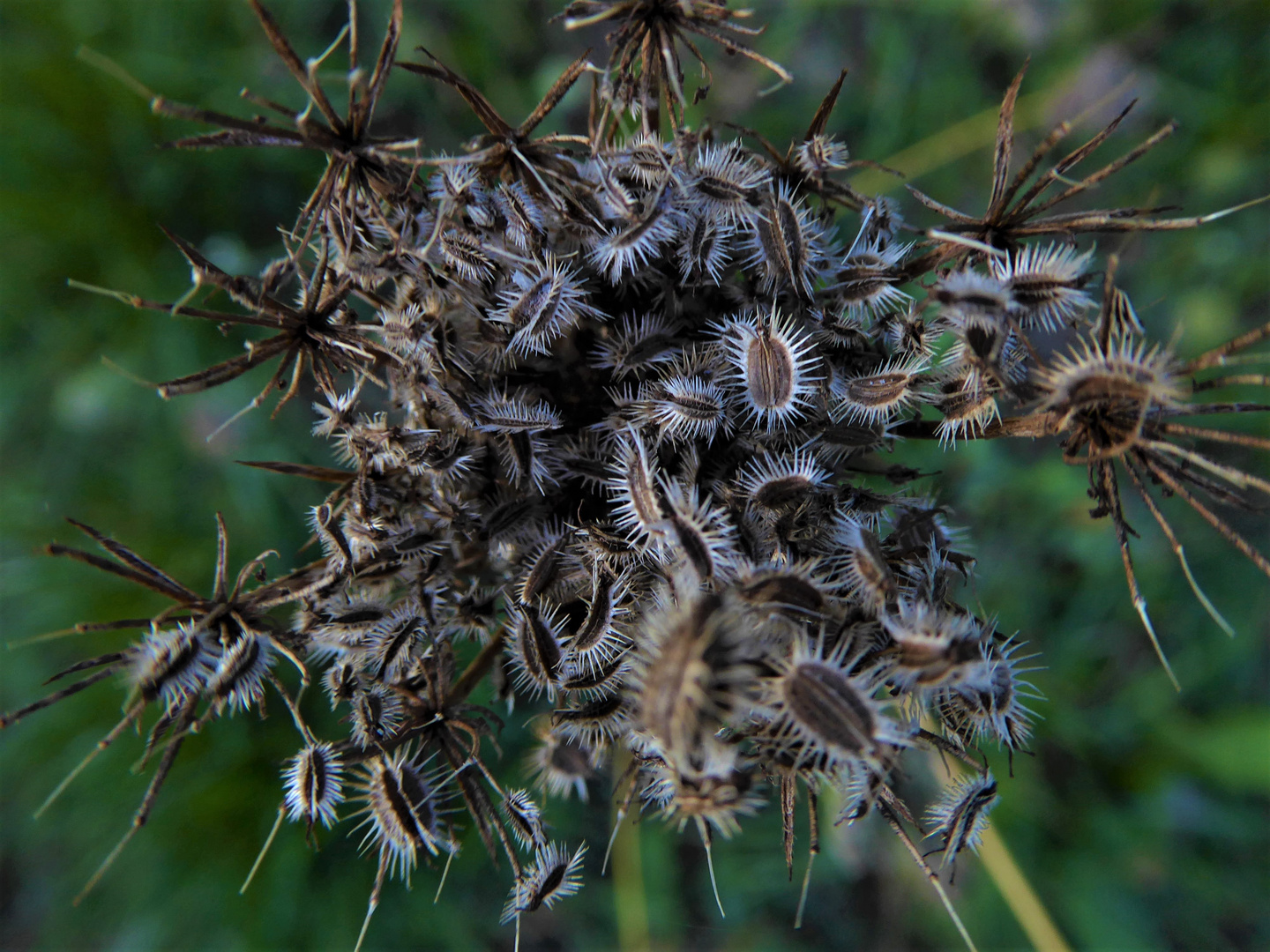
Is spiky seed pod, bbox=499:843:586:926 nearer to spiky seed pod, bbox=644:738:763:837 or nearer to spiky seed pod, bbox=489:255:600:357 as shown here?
spiky seed pod, bbox=644:738:763:837

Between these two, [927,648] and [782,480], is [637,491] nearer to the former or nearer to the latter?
[782,480]

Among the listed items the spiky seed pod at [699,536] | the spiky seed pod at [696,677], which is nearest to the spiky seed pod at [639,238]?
the spiky seed pod at [699,536]

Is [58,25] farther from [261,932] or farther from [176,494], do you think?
[261,932]

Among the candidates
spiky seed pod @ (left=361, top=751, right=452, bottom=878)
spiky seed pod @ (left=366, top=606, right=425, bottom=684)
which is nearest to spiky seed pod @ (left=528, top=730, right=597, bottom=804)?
spiky seed pod @ (left=361, top=751, right=452, bottom=878)

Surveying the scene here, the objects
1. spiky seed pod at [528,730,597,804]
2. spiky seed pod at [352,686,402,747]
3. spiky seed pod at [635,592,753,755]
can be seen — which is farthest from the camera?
spiky seed pod at [528,730,597,804]

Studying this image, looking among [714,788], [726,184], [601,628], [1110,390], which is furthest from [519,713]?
[1110,390]

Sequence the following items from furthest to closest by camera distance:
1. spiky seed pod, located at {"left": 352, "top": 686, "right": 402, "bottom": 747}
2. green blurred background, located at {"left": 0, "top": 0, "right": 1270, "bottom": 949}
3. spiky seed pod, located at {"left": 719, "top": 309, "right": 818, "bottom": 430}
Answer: green blurred background, located at {"left": 0, "top": 0, "right": 1270, "bottom": 949}
spiky seed pod, located at {"left": 352, "top": 686, "right": 402, "bottom": 747}
spiky seed pod, located at {"left": 719, "top": 309, "right": 818, "bottom": 430}
